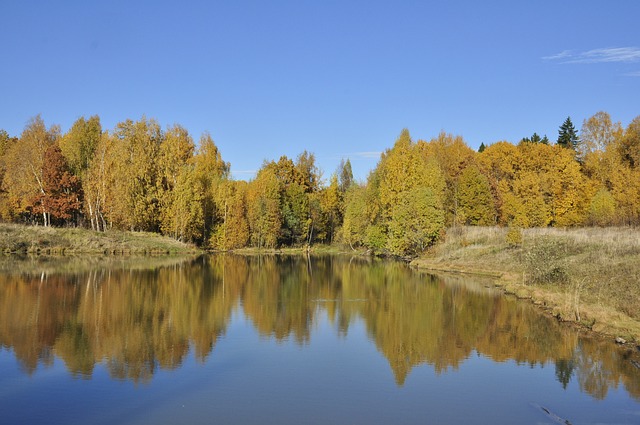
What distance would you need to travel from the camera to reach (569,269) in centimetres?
3020

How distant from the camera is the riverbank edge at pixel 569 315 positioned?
19.6m

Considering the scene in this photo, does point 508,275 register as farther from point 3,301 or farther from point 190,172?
point 190,172

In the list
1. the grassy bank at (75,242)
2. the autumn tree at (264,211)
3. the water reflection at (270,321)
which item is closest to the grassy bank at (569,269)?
the water reflection at (270,321)

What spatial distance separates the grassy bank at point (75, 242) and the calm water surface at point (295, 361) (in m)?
27.3

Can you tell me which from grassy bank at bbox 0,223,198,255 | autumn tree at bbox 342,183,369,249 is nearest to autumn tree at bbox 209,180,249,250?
grassy bank at bbox 0,223,198,255

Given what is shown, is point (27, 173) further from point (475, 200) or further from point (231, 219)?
point (475, 200)

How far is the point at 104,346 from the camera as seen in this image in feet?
57.9

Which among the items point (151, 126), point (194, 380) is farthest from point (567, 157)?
point (194, 380)

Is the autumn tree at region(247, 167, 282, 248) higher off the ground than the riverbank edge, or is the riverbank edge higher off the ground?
the autumn tree at region(247, 167, 282, 248)

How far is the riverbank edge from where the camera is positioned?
64.2 ft

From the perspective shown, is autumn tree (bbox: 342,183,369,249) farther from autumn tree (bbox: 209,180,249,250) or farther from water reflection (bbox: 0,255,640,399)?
water reflection (bbox: 0,255,640,399)

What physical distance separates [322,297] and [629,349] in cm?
1580

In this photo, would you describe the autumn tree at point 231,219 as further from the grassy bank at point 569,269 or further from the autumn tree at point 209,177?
the grassy bank at point 569,269

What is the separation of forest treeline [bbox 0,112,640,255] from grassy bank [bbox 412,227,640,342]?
284 inches
